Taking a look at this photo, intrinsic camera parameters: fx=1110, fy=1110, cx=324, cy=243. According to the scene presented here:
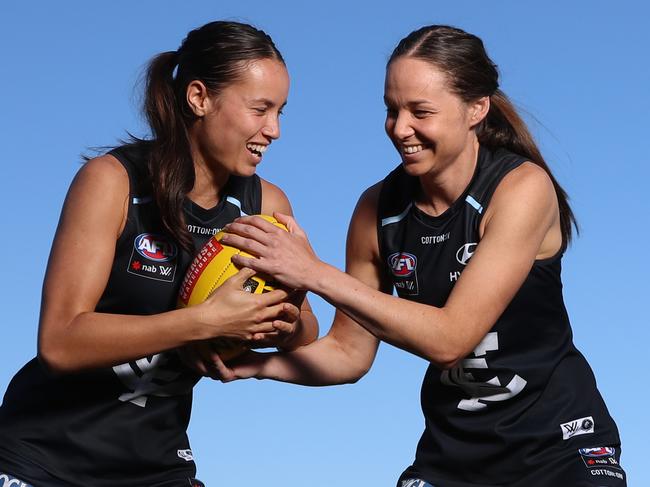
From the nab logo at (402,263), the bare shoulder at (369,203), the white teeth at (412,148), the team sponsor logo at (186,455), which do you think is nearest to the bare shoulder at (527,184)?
the white teeth at (412,148)

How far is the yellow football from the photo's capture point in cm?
543

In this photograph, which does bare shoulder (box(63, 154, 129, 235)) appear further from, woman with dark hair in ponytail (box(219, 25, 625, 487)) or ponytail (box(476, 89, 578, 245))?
ponytail (box(476, 89, 578, 245))

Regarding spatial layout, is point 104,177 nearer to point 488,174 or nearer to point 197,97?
Result: point 197,97

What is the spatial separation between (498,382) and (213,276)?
1.57 metres

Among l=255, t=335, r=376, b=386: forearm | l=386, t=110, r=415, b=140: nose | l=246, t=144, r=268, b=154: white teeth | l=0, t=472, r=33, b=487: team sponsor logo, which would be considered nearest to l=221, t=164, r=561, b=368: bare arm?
l=246, t=144, r=268, b=154: white teeth

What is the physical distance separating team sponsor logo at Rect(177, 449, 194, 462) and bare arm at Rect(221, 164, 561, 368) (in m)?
1.11

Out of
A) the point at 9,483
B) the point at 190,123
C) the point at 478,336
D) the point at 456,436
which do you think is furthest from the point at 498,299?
the point at 9,483

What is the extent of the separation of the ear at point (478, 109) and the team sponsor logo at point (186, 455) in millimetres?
2312

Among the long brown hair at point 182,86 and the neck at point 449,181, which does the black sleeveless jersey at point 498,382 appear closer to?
the neck at point 449,181

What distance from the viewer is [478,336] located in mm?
5488

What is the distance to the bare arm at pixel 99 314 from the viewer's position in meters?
5.17

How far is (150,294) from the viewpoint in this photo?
5.65m

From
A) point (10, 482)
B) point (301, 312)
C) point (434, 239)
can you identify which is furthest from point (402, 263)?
point (10, 482)

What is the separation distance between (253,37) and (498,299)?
6.20 ft
